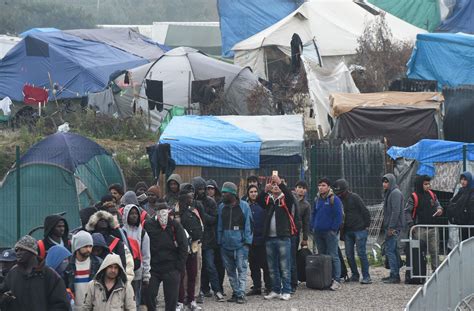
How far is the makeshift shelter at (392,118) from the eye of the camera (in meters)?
26.7

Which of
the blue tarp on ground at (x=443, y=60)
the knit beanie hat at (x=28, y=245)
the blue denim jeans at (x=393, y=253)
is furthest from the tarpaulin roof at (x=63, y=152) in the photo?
the knit beanie hat at (x=28, y=245)

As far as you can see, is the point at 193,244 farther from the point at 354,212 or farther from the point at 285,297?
the point at 354,212

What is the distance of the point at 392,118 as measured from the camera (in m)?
26.9

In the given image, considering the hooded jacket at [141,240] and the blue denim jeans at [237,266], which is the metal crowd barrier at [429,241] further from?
the hooded jacket at [141,240]

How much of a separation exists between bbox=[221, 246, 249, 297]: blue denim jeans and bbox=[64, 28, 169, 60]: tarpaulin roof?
28507 millimetres

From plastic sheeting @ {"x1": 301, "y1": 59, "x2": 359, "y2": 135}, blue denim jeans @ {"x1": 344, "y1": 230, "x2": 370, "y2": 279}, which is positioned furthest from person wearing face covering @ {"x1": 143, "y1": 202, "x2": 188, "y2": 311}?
plastic sheeting @ {"x1": 301, "y1": 59, "x2": 359, "y2": 135}

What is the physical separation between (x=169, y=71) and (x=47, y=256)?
24.1 meters

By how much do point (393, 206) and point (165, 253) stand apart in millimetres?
5617

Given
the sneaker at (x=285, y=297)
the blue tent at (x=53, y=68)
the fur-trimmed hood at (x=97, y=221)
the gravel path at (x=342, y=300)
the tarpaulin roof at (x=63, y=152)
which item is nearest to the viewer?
the fur-trimmed hood at (x=97, y=221)

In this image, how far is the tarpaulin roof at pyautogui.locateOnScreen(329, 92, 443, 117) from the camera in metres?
27.2

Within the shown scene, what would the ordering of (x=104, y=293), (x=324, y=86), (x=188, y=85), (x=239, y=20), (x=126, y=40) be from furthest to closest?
(x=126, y=40) → (x=239, y=20) → (x=188, y=85) → (x=324, y=86) → (x=104, y=293)

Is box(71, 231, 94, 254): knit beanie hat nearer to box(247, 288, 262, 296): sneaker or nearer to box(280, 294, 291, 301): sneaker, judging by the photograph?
box(280, 294, 291, 301): sneaker

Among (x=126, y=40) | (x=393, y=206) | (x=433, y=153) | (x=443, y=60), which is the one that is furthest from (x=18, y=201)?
(x=126, y=40)

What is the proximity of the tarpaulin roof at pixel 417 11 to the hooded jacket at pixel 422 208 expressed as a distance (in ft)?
97.3
